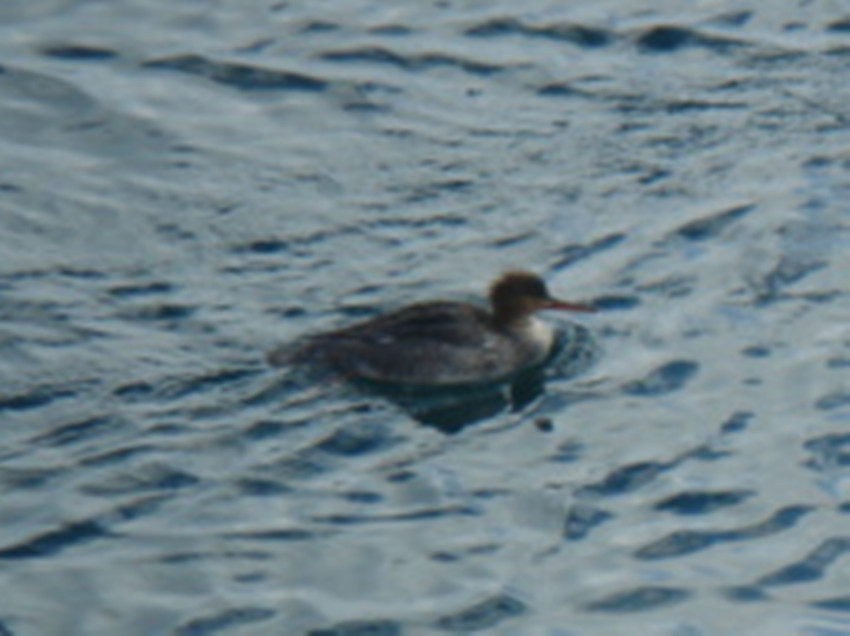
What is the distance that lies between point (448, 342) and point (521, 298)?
57cm

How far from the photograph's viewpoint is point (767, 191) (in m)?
19.8

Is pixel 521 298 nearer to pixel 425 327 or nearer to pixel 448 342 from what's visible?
pixel 448 342

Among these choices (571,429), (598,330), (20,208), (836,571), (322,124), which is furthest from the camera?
(322,124)

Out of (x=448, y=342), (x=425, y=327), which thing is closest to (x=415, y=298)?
(x=448, y=342)

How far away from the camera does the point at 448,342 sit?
17.7m

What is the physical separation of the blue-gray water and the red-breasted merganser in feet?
0.84

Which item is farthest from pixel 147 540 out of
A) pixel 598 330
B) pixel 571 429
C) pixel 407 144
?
pixel 407 144

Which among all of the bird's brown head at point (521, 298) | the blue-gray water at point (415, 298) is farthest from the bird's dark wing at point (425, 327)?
the blue-gray water at point (415, 298)

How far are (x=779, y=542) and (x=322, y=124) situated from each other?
689cm

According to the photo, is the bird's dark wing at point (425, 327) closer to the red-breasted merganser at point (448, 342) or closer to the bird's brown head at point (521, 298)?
the red-breasted merganser at point (448, 342)

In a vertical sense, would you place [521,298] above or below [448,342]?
above

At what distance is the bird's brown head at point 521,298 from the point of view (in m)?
17.8

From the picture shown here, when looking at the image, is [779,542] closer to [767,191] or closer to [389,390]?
[389,390]

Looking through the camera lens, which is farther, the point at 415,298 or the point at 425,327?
the point at 415,298
